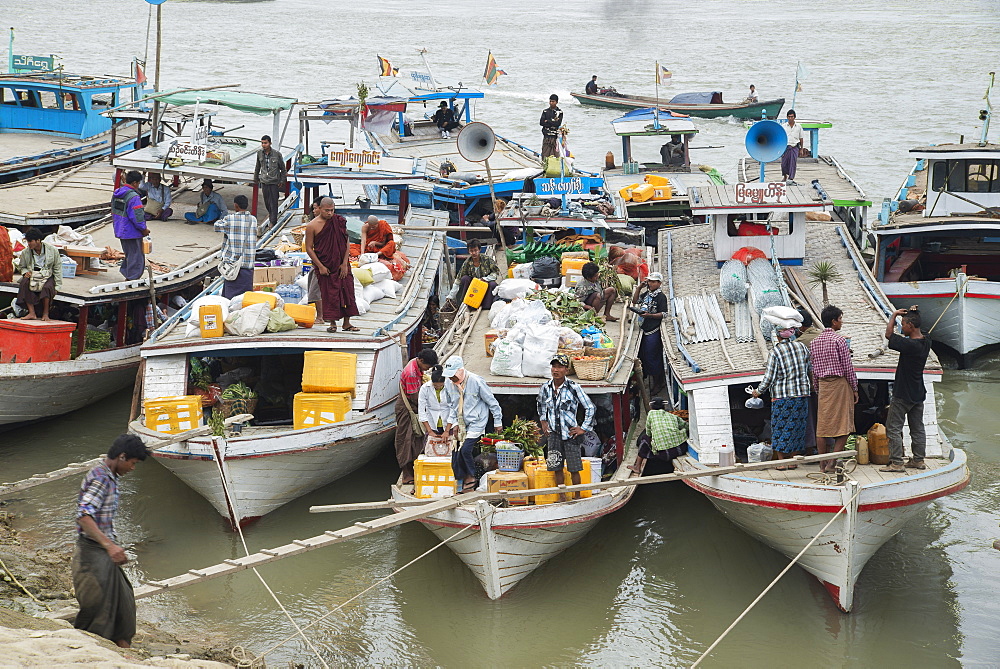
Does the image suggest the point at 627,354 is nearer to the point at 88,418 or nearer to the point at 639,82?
the point at 88,418

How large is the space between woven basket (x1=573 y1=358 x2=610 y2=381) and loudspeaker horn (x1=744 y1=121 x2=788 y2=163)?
4346mm

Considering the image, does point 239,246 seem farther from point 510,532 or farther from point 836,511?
point 836,511

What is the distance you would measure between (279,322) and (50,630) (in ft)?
15.4

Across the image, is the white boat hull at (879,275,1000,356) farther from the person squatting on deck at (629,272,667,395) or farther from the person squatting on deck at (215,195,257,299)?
the person squatting on deck at (215,195,257,299)

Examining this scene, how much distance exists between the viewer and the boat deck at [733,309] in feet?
33.4

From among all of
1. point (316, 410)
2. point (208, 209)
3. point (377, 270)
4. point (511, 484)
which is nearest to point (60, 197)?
point (208, 209)

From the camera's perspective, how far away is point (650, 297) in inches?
475

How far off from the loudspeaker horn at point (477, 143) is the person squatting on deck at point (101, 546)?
846cm

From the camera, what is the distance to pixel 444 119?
19.7m

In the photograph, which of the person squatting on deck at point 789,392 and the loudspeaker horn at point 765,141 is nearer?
the person squatting on deck at point 789,392

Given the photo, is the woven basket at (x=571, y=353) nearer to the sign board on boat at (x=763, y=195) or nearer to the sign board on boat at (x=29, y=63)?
the sign board on boat at (x=763, y=195)

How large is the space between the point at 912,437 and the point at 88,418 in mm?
9256

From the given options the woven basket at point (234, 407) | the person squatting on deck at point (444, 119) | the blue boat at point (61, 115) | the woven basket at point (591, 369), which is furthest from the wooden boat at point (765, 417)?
the blue boat at point (61, 115)

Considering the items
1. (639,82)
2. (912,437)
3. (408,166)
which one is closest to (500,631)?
(912,437)
